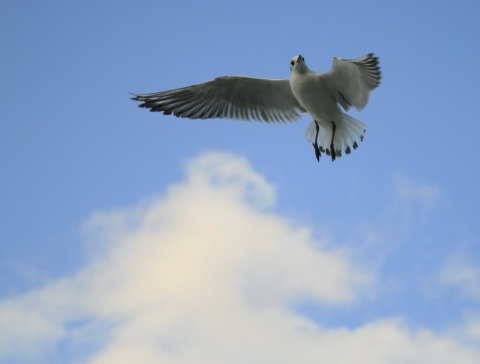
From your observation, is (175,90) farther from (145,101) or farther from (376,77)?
(376,77)

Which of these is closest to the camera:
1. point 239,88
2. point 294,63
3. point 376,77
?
point 376,77

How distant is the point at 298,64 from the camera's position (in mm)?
9406

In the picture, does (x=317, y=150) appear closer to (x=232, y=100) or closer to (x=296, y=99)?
(x=296, y=99)

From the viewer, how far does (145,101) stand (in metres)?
9.88

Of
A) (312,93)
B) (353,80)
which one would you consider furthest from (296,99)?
(353,80)

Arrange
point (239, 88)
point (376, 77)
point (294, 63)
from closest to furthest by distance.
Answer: point (376, 77) < point (294, 63) < point (239, 88)

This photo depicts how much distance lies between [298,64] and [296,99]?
933 millimetres

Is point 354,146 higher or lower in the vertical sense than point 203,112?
lower

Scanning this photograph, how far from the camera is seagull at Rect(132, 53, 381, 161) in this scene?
925cm

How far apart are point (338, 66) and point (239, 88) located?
1.68 m

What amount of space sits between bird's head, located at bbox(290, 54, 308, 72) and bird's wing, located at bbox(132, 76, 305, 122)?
1.59 feet

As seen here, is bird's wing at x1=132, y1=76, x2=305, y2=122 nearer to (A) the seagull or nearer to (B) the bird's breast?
(A) the seagull

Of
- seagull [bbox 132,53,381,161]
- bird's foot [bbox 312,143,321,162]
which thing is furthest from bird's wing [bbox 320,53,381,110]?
bird's foot [bbox 312,143,321,162]

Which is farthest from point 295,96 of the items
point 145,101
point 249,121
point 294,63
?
point 145,101
